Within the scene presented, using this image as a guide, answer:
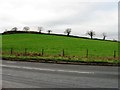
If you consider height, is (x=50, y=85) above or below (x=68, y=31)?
below

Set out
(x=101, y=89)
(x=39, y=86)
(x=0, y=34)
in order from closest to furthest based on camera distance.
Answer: (x=101, y=89)
(x=39, y=86)
(x=0, y=34)

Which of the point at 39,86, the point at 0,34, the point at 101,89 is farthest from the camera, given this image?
the point at 0,34

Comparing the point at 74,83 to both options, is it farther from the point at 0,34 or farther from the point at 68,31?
the point at 68,31

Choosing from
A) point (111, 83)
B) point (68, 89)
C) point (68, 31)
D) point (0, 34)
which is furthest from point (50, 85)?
point (68, 31)

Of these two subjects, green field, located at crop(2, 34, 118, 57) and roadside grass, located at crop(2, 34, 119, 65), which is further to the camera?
green field, located at crop(2, 34, 118, 57)

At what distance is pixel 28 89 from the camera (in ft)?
35.3

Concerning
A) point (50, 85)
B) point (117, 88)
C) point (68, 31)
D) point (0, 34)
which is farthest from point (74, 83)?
point (68, 31)

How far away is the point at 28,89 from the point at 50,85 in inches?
51.0

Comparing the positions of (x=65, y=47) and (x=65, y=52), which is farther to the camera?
(x=65, y=47)

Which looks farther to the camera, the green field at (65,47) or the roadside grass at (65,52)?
the green field at (65,47)

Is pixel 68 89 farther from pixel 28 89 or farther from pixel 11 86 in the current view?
pixel 11 86

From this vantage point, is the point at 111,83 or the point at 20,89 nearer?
the point at 20,89

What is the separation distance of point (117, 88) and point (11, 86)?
14.6 ft

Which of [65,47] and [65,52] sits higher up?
[65,47]
